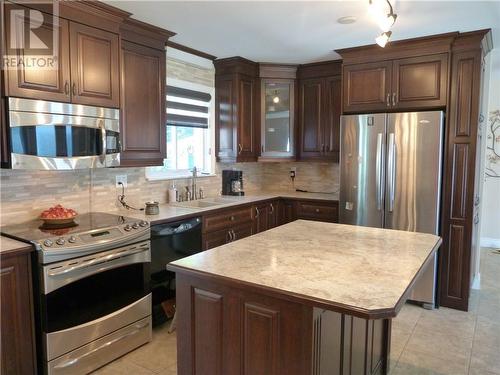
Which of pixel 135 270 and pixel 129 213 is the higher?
pixel 129 213

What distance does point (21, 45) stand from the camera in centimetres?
227

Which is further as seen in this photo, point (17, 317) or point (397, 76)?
point (397, 76)

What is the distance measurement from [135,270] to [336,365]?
1.62 m

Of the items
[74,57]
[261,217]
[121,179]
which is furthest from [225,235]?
[74,57]

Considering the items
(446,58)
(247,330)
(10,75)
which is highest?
(446,58)

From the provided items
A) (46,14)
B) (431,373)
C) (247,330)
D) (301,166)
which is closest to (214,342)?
(247,330)

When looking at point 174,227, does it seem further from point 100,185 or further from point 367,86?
point 367,86

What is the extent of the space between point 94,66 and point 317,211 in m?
2.68

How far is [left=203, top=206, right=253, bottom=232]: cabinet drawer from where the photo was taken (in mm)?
3438

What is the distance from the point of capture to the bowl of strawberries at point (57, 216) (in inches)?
98.7

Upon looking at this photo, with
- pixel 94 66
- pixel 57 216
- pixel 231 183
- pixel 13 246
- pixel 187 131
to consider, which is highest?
pixel 94 66

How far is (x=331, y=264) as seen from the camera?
1715mm

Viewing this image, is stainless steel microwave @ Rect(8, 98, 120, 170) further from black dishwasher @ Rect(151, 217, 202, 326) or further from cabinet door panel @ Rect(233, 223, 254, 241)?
cabinet door panel @ Rect(233, 223, 254, 241)

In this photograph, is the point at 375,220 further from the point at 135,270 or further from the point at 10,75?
the point at 10,75
